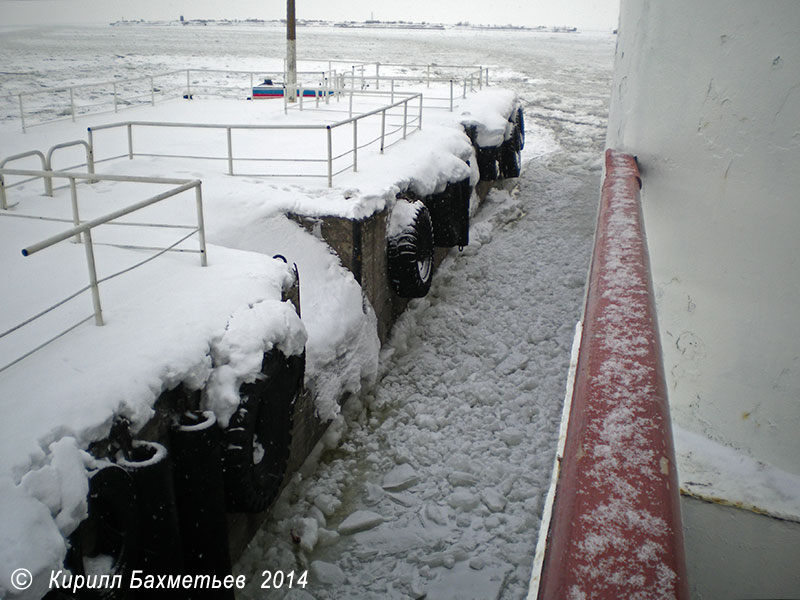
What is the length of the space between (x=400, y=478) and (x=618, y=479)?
17.7 ft

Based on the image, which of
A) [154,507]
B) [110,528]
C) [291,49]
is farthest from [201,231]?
[291,49]

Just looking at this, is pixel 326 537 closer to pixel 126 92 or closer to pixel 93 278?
pixel 93 278

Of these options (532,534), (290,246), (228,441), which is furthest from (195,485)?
(290,246)

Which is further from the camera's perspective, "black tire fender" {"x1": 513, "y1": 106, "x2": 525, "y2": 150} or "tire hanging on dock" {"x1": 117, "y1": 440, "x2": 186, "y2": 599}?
"black tire fender" {"x1": 513, "y1": 106, "x2": 525, "y2": 150}

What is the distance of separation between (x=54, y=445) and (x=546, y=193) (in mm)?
14311

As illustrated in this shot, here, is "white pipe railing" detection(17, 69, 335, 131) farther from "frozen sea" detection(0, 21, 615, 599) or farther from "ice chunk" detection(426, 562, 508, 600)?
"ice chunk" detection(426, 562, 508, 600)

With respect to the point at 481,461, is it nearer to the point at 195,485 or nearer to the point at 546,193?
the point at 195,485

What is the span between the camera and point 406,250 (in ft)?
26.6

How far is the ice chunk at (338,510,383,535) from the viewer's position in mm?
5477

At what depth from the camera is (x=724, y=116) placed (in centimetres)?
252

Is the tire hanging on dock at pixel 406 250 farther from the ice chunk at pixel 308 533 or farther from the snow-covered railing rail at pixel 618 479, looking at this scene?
the snow-covered railing rail at pixel 618 479

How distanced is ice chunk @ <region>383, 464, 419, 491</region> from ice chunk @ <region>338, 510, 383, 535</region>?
0.41m

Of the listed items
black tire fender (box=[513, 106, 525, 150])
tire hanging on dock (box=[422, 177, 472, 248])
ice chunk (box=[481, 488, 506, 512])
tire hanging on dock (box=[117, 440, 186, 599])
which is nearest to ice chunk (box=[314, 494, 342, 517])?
ice chunk (box=[481, 488, 506, 512])

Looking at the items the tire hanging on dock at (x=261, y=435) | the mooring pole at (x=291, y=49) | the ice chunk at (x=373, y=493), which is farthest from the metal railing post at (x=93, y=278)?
the mooring pole at (x=291, y=49)
